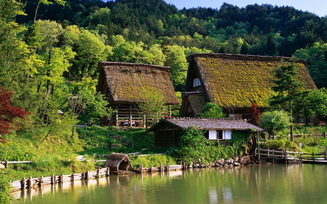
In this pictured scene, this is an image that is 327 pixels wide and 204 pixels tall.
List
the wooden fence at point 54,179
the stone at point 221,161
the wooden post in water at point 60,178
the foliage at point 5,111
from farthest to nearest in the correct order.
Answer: the stone at point 221,161 < the wooden post in water at point 60,178 < the wooden fence at point 54,179 < the foliage at point 5,111

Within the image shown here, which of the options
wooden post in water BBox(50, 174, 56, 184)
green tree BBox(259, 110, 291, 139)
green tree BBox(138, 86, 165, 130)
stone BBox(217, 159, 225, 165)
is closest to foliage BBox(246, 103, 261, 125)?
green tree BBox(259, 110, 291, 139)

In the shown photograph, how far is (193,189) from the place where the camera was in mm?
20000

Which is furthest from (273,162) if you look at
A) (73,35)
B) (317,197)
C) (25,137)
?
(73,35)

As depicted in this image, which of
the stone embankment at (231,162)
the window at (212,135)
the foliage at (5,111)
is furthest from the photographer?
the window at (212,135)

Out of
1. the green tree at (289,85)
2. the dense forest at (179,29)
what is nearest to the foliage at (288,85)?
the green tree at (289,85)

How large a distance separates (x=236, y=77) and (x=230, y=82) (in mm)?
1589

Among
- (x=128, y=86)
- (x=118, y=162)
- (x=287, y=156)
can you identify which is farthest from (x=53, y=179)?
(x=128, y=86)

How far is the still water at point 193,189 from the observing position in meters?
17.1

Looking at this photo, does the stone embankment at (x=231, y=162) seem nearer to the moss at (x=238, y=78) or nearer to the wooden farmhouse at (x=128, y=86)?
the moss at (x=238, y=78)

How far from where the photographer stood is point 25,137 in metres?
29.0

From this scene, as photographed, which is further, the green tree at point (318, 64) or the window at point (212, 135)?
the green tree at point (318, 64)

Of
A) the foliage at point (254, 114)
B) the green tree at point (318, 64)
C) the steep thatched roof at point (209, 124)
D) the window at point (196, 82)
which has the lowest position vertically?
the steep thatched roof at point (209, 124)

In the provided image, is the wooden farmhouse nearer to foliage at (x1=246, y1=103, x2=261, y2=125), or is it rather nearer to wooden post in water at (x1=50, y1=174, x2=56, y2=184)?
foliage at (x1=246, y1=103, x2=261, y2=125)

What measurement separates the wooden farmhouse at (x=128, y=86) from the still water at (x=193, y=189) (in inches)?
621
